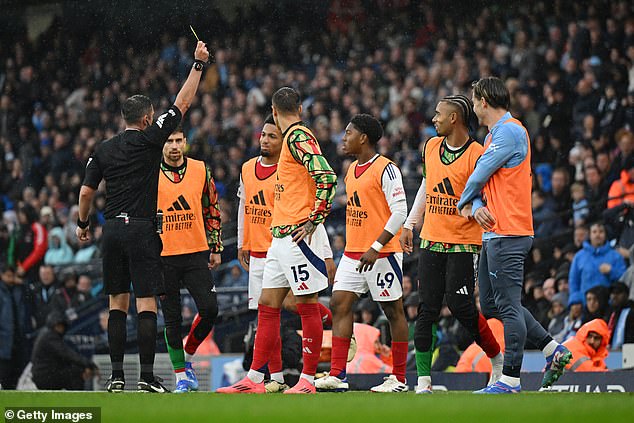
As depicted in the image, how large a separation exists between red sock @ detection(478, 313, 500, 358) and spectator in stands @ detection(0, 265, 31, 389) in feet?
33.6

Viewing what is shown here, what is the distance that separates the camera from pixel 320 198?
7.99 m

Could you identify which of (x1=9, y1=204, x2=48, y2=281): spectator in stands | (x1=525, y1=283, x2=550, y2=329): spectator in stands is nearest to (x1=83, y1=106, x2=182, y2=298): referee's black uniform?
(x1=525, y1=283, x2=550, y2=329): spectator in stands

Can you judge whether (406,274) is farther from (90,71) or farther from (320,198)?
(90,71)

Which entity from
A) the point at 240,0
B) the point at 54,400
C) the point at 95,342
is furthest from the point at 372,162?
Answer: the point at 240,0

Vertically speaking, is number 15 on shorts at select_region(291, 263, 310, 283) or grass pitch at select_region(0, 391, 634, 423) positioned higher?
number 15 on shorts at select_region(291, 263, 310, 283)

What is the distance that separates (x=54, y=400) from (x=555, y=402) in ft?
11.3

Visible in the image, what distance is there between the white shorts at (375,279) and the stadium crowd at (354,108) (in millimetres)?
4098

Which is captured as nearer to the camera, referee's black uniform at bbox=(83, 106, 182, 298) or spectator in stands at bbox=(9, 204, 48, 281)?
referee's black uniform at bbox=(83, 106, 182, 298)

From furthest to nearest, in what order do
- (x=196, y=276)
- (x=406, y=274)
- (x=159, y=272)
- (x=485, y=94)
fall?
(x=406, y=274) < (x=196, y=276) < (x=159, y=272) < (x=485, y=94)

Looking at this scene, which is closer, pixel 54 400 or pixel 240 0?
pixel 54 400

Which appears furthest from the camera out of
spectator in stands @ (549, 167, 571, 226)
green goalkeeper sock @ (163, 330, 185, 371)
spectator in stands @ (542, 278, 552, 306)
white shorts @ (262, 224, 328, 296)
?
spectator in stands @ (549, 167, 571, 226)

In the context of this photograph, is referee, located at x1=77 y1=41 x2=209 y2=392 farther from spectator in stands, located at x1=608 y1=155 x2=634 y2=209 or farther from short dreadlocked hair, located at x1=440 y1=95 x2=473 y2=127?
spectator in stands, located at x1=608 y1=155 x2=634 y2=209

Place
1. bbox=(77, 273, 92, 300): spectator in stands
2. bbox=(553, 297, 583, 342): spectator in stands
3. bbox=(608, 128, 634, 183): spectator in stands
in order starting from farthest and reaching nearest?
bbox=(77, 273, 92, 300): spectator in stands, bbox=(608, 128, 634, 183): spectator in stands, bbox=(553, 297, 583, 342): spectator in stands

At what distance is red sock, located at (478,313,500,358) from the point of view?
334 inches
